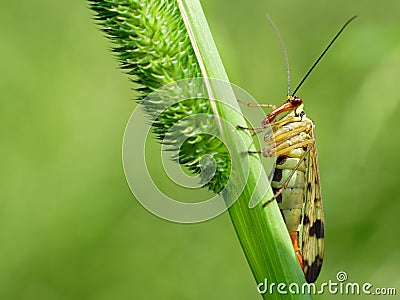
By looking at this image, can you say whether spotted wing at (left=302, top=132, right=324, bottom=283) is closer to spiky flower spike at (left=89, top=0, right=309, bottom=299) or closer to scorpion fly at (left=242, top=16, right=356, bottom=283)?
scorpion fly at (left=242, top=16, right=356, bottom=283)

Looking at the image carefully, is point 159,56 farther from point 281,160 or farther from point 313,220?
point 313,220

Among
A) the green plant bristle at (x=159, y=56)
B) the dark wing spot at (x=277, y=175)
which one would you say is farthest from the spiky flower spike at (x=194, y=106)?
the dark wing spot at (x=277, y=175)

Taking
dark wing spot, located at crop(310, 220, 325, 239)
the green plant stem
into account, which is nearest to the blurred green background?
dark wing spot, located at crop(310, 220, 325, 239)

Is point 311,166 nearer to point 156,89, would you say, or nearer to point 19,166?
point 156,89

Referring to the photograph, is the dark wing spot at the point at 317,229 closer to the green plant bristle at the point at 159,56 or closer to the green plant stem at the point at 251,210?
the green plant stem at the point at 251,210

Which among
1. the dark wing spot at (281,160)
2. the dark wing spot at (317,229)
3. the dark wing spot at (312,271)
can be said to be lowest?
the dark wing spot at (312,271)

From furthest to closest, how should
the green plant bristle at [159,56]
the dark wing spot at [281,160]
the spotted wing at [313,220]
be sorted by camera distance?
the dark wing spot at [281,160] → the spotted wing at [313,220] → the green plant bristle at [159,56]
